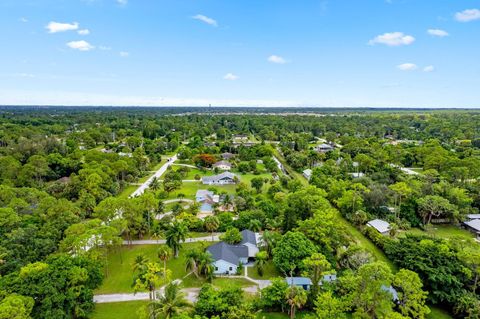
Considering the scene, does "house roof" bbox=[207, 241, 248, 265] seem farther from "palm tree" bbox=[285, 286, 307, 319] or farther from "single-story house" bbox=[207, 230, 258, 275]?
"palm tree" bbox=[285, 286, 307, 319]

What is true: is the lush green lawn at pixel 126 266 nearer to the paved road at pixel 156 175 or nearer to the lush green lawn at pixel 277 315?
the lush green lawn at pixel 277 315

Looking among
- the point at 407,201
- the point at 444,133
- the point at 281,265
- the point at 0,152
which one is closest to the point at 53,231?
the point at 281,265

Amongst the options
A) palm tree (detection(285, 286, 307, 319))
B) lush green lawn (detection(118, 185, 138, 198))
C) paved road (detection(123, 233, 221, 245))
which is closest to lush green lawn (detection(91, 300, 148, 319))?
paved road (detection(123, 233, 221, 245))

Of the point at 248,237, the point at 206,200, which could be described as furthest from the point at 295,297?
the point at 206,200

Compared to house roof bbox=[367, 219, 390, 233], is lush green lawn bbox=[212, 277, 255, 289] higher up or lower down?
lower down

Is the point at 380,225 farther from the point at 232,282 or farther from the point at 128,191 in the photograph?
the point at 128,191

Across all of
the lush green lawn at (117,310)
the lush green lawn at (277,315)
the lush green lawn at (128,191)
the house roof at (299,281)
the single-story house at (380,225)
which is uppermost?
the single-story house at (380,225)

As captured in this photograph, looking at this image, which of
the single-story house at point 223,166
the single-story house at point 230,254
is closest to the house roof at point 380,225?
the single-story house at point 230,254

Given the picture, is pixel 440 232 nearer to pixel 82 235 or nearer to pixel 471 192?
pixel 471 192
